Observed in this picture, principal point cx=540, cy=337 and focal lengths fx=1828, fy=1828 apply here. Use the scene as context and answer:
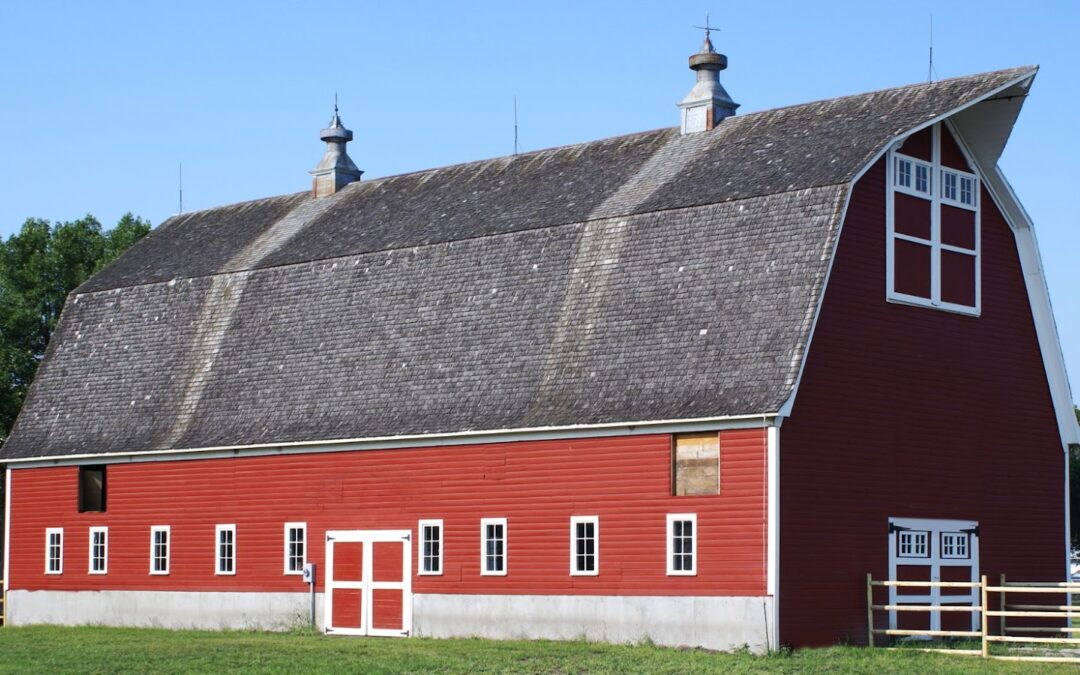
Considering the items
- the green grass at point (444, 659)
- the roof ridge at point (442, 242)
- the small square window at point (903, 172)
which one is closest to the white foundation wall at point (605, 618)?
the green grass at point (444, 659)

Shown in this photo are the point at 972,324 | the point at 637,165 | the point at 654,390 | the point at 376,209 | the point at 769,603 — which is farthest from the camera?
the point at 376,209

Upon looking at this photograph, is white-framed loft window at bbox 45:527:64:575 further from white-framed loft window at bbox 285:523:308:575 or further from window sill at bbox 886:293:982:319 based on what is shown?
window sill at bbox 886:293:982:319

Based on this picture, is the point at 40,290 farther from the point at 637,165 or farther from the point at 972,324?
the point at 972,324

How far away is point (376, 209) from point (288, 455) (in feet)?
21.9

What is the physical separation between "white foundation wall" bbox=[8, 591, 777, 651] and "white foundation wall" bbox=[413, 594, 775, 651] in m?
0.02

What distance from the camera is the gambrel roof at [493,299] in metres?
29.6

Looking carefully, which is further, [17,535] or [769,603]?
[17,535]

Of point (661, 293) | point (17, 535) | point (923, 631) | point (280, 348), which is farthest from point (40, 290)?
point (923, 631)

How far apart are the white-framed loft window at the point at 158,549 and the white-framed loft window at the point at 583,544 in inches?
417

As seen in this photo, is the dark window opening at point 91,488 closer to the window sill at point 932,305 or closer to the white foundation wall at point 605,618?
the white foundation wall at point 605,618

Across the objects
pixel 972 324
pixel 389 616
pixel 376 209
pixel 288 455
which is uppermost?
pixel 376 209

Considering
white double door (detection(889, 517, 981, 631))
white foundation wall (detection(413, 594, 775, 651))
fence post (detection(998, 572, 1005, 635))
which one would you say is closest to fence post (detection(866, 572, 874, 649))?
white double door (detection(889, 517, 981, 631))

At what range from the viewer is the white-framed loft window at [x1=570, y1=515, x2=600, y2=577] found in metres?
30.2

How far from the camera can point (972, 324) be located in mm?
32219
